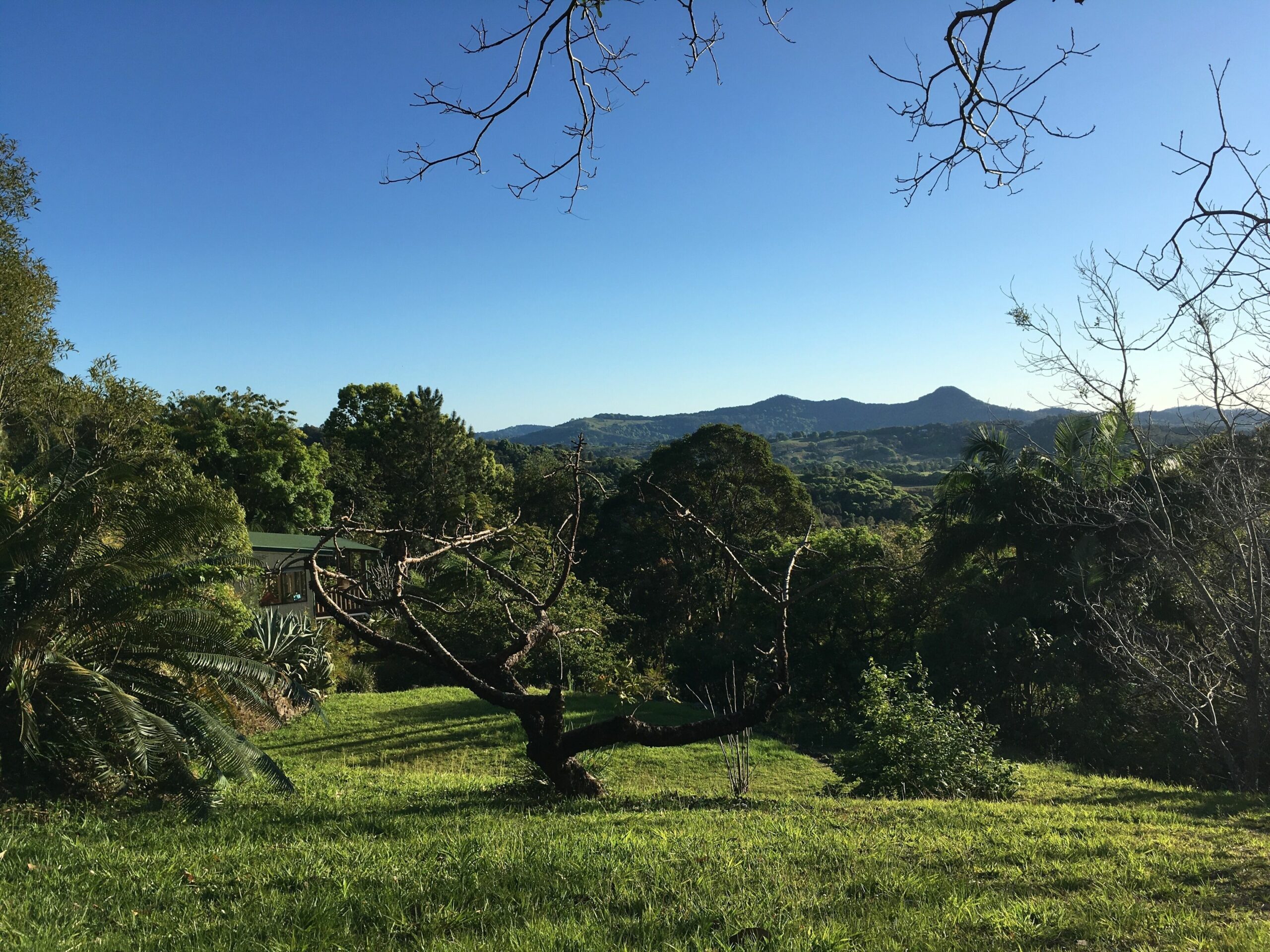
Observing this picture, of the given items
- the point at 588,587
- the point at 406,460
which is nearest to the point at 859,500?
the point at 406,460

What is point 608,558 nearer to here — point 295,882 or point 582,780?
point 582,780

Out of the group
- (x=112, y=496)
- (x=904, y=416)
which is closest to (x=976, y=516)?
(x=112, y=496)

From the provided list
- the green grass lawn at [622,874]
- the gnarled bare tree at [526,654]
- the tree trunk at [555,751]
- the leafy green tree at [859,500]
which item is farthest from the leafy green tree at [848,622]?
the leafy green tree at [859,500]

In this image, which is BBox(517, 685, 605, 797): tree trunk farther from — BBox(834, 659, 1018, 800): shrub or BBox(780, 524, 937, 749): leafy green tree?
BBox(780, 524, 937, 749): leafy green tree

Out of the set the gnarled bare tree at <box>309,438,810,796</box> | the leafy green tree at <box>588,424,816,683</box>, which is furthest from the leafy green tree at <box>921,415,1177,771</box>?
the gnarled bare tree at <box>309,438,810,796</box>

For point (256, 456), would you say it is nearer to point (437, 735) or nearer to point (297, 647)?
point (297, 647)

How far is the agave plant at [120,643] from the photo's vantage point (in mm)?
6450

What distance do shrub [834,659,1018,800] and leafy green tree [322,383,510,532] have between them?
25.2 metres

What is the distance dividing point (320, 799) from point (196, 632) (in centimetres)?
202

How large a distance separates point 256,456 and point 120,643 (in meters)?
23.3

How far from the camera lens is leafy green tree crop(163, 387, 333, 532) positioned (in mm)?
28250

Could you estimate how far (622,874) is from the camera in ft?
13.2

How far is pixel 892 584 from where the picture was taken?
20.3 metres

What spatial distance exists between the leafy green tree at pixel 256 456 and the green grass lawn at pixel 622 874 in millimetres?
23872
